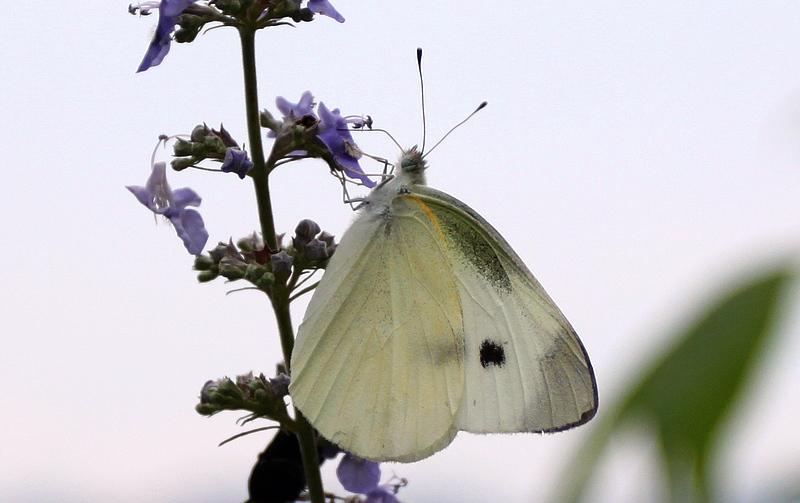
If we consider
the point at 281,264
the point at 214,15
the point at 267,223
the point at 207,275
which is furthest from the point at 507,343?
the point at 214,15

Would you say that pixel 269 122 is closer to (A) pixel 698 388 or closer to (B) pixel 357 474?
(B) pixel 357 474

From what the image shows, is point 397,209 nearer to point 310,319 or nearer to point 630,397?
point 310,319

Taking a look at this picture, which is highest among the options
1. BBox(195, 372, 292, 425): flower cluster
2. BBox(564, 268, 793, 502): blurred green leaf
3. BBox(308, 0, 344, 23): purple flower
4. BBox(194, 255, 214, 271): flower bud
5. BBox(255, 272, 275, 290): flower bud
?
BBox(308, 0, 344, 23): purple flower

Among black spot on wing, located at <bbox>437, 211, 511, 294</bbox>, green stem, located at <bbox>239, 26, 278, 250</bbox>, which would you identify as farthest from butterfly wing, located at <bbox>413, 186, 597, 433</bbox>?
green stem, located at <bbox>239, 26, 278, 250</bbox>

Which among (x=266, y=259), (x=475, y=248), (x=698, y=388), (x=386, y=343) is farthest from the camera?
(x=475, y=248)

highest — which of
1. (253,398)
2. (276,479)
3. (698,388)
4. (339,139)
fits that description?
(339,139)

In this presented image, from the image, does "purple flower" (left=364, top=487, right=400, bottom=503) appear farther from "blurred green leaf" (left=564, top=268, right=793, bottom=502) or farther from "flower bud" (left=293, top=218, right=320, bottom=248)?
"blurred green leaf" (left=564, top=268, right=793, bottom=502)
